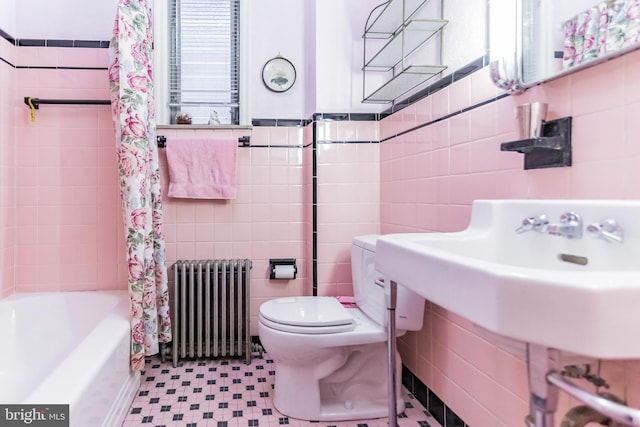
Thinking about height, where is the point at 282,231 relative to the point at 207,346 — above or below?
above

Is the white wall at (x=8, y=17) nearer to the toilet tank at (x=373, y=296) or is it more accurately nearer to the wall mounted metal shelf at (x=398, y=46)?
the wall mounted metal shelf at (x=398, y=46)

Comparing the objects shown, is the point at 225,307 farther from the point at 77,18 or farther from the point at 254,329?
the point at 77,18

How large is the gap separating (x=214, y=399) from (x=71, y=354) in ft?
2.38

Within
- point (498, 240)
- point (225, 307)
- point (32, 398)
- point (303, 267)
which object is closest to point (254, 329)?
point (225, 307)

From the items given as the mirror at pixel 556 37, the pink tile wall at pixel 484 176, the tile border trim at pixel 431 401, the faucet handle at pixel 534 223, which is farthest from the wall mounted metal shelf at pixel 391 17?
the tile border trim at pixel 431 401

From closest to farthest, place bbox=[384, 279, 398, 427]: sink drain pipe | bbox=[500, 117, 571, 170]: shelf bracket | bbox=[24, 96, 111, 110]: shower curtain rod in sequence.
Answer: bbox=[500, 117, 571, 170]: shelf bracket < bbox=[384, 279, 398, 427]: sink drain pipe < bbox=[24, 96, 111, 110]: shower curtain rod

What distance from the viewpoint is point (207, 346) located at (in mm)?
2201

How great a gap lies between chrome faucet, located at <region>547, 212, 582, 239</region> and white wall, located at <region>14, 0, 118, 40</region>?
2524 millimetres

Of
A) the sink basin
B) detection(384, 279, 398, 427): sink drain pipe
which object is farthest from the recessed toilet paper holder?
the sink basin

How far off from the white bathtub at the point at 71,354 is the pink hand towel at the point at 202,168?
71 cm

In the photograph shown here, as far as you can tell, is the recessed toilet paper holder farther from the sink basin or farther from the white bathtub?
the sink basin

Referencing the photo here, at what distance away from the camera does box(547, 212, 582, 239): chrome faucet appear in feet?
2.82

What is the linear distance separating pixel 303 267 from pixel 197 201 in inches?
30.3

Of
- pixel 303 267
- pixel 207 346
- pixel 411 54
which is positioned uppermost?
pixel 411 54
